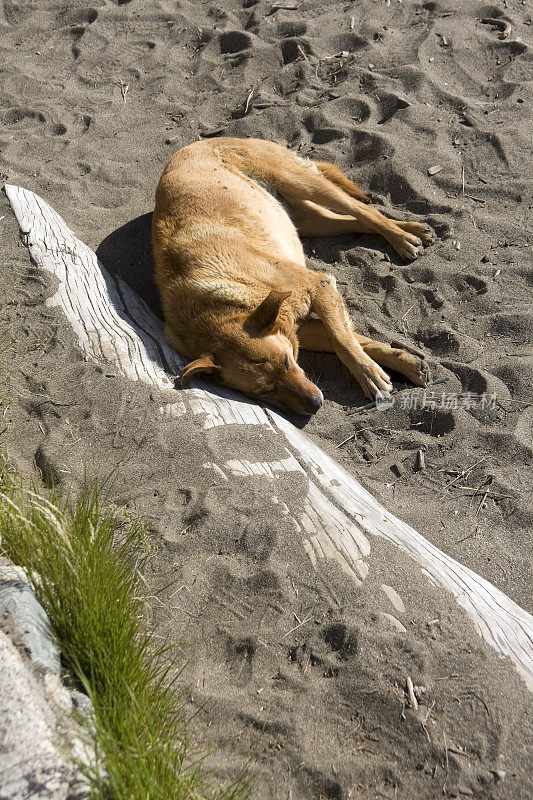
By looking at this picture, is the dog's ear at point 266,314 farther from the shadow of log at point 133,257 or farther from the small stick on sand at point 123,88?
the small stick on sand at point 123,88

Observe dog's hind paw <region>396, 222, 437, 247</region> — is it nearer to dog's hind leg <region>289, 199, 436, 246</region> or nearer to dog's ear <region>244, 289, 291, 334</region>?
dog's hind leg <region>289, 199, 436, 246</region>

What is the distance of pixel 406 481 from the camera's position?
361cm

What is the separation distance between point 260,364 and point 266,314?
306 millimetres

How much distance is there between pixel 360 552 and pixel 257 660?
2.13 feet

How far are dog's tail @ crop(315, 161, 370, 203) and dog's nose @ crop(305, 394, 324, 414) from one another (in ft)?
7.27

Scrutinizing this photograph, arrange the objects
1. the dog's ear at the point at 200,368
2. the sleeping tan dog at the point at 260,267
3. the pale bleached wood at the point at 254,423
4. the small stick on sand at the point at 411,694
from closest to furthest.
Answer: the small stick on sand at the point at 411,694, the pale bleached wood at the point at 254,423, the dog's ear at the point at 200,368, the sleeping tan dog at the point at 260,267

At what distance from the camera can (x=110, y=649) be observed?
2.32 metres

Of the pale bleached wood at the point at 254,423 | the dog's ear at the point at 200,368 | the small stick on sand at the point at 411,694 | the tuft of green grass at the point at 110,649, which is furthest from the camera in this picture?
the dog's ear at the point at 200,368

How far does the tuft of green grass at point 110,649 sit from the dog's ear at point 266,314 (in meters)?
1.63

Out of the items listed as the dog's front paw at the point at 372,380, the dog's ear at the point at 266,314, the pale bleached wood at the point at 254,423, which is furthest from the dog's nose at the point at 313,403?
the dog's ear at the point at 266,314

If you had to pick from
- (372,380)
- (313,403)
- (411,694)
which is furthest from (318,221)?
(411,694)

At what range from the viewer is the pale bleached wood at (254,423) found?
2.80 meters

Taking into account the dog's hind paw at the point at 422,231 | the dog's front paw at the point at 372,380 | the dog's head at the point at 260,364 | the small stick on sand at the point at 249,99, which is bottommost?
the dog's front paw at the point at 372,380

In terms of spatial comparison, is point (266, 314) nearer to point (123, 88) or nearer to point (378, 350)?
point (378, 350)
